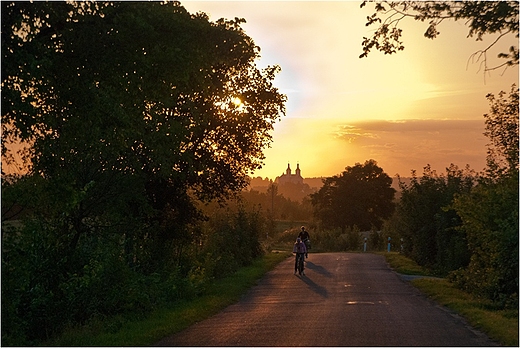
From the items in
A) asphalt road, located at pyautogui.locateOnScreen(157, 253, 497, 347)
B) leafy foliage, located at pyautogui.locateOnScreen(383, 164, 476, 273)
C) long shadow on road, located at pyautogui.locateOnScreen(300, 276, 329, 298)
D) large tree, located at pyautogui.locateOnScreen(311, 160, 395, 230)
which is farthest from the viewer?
large tree, located at pyautogui.locateOnScreen(311, 160, 395, 230)

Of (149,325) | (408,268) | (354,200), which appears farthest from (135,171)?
(354,200)

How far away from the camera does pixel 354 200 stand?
316ft

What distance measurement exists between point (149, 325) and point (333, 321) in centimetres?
397

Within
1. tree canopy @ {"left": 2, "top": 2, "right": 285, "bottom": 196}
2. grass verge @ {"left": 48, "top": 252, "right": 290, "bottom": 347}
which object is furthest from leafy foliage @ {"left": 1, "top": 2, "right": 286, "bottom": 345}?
grass verge @ {"left": 48, "top": 252, "right": 290, "bottom": 347}

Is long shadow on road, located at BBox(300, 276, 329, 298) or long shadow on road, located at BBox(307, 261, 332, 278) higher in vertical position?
long shadow on road, located at BBox(307, 261, 332, 278)

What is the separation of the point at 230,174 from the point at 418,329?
47.4ft

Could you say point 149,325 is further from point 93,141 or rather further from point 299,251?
point 299,251

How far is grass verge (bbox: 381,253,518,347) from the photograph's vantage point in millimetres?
14406

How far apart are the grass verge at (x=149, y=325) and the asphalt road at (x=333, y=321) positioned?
32 cm

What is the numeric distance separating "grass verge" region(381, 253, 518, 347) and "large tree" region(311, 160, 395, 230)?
6783 cm

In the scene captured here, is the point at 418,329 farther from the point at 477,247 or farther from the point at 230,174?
the point at 230,174

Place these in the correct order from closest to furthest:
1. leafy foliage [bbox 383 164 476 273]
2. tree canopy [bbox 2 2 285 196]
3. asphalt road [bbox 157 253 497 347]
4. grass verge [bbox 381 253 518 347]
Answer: tree canopy [bbox 2 2 285 196] < asphalt road [bbox 157 253 497 347] < grass verge [bbox 381 253 518 347] < leafy foliage [bbox 383 164 476 273]

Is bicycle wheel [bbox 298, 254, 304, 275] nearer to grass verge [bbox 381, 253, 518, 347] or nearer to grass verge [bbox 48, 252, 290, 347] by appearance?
grass verge [bbox 381, 253, 518, 347]

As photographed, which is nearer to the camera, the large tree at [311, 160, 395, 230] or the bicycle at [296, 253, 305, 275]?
the bicycle at [296, 253, 305, 275]
